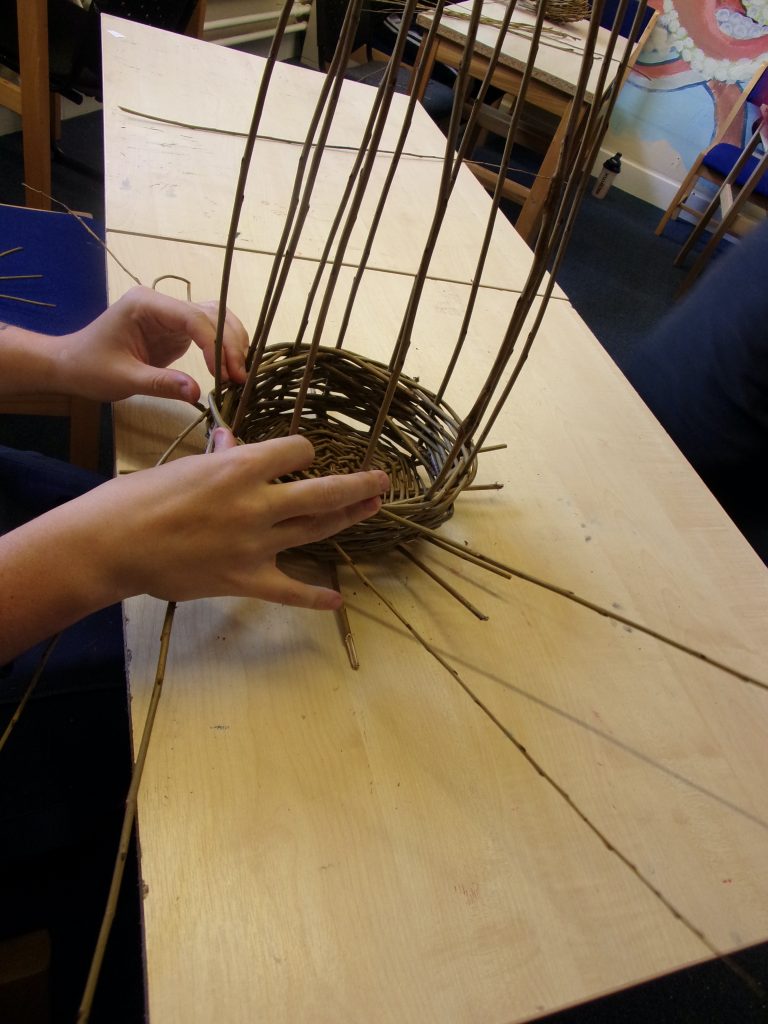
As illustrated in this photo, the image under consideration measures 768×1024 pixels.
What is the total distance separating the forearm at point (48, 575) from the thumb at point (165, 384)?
0.63 ft

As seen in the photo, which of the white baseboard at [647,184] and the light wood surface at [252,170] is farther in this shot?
the white baseboard at [647,184]

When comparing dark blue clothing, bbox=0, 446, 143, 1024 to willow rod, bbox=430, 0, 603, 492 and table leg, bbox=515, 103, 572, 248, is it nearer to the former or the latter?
willow rod, bbox=430, 0, 603, 492

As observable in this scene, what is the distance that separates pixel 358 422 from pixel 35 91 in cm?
124

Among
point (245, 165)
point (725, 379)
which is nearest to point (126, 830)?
A: point (245, 165)

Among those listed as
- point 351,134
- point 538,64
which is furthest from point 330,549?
point 538,64

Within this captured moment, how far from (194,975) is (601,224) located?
10.5 ft

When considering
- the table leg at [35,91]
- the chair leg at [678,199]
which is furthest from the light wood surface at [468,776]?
the chair leg at [678,199]

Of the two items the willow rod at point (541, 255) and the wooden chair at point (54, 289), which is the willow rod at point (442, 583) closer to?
the willow rod at point (541, 255)

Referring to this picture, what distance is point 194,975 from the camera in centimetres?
40

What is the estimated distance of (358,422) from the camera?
75 centimetres

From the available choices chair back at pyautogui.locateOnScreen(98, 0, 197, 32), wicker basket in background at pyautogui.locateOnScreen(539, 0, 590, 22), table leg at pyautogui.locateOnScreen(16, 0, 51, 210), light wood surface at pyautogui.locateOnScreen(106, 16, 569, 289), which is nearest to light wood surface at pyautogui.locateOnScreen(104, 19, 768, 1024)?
light wood surface at pyautogui.locateOnScreen(106, 16, 569, 289)

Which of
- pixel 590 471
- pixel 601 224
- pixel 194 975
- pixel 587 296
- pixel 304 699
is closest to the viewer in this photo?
pixel 194 975

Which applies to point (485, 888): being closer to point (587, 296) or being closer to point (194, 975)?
point (194, 975)

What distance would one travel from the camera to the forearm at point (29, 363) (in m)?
0.69
